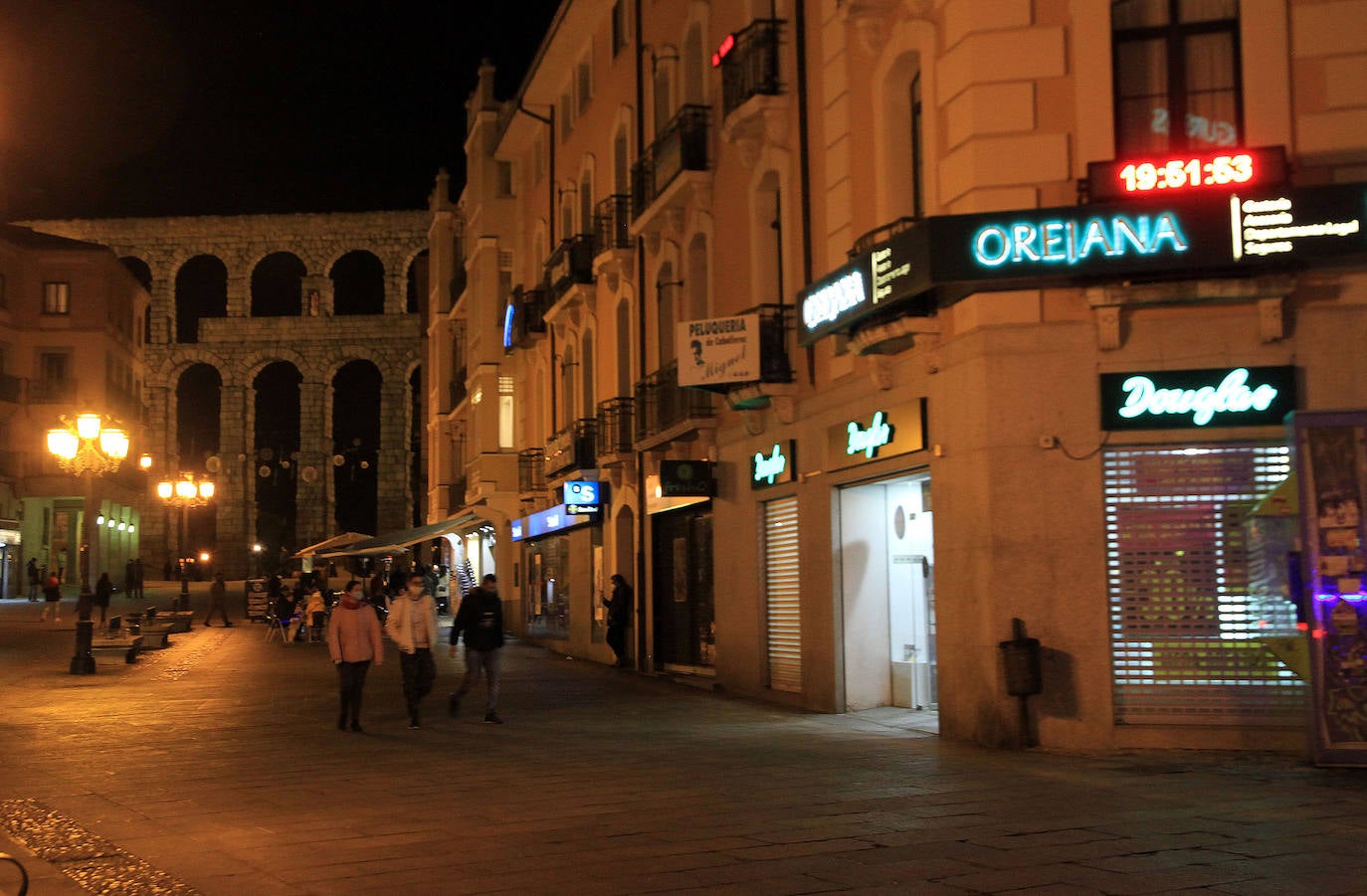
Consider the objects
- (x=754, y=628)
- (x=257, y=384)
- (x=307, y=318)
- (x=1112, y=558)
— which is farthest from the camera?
(x=257, y=384)

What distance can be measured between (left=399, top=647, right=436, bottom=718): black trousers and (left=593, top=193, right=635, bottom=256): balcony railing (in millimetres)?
11045

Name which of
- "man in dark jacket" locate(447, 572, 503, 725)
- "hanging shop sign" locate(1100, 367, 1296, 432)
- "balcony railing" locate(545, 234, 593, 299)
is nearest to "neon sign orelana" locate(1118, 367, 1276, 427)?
"hanging shop sign" locate(1100, 367, 1296, 432)

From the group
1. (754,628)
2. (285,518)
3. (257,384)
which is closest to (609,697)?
(754,628)

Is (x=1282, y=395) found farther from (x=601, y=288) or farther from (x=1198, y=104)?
(x=601, y=288)

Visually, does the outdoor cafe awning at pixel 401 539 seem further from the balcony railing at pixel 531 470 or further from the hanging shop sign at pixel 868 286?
the hanging shop sign at pixel 868 286

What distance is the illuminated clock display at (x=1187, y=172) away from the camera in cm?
1322

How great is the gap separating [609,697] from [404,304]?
5922 cm

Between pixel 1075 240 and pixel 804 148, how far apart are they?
6.22m

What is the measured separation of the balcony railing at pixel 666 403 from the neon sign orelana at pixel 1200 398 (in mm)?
8557

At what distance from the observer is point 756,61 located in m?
19.7

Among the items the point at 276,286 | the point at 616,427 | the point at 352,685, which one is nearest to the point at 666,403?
the point at 616,427

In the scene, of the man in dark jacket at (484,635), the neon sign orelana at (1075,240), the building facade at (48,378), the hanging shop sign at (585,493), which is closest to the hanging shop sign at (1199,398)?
the neon sign orelana at (1075,240)

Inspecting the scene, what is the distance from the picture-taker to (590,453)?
29.7m

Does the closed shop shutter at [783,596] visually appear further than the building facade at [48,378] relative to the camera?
No
